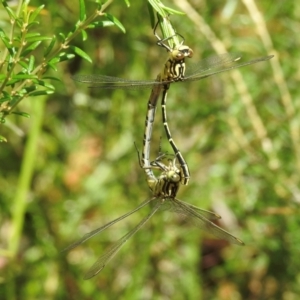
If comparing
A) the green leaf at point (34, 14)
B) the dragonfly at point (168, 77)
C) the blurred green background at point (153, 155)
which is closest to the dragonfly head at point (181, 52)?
the dragonfly at point (168, 77)

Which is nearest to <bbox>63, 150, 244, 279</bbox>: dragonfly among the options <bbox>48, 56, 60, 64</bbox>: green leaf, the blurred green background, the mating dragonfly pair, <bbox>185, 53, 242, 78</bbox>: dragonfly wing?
the mating dragonfly pair

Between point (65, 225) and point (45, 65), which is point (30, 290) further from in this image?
point (45, 65)

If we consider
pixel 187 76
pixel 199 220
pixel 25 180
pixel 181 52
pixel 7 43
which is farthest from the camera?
pixel 25 180

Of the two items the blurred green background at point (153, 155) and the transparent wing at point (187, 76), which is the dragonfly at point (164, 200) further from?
the blurred green background at point (153, 155)

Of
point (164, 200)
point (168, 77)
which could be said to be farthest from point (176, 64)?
point (164, 200)

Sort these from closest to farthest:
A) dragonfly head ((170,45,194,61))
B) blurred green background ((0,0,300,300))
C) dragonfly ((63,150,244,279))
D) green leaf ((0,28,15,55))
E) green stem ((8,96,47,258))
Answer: green leaf ((0,28,15,55)) → dragonfly head ((170,45,194,61)) → dragonfly ((63,150,244,279)) → green stem ((8,96,47,258)) → blurred green background ((0,0,300,300))

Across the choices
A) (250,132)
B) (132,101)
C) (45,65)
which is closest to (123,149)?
(132,101)

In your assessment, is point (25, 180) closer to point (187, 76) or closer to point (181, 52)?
point (187, 76)

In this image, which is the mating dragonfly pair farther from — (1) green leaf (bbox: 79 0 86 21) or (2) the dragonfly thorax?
(1) green leaf (bbox: 79 0 86 21)
